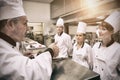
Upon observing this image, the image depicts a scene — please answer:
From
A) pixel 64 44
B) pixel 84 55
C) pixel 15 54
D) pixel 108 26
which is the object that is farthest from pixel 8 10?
pixel 64 44

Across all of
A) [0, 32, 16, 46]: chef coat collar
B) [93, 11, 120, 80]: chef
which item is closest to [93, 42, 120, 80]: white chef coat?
[93, 11, 120, 80]: chef

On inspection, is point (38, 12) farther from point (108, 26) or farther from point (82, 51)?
point (108, 26)

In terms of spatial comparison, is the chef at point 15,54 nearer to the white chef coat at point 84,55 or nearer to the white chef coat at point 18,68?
the white chef coat at point 18,68

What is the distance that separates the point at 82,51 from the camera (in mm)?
1688

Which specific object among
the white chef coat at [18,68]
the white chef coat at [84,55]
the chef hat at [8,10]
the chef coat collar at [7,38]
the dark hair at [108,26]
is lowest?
the white chef coat at [84,55]

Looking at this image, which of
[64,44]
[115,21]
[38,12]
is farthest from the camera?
[38,12]

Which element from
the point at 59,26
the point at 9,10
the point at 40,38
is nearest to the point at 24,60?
the point at 9,10

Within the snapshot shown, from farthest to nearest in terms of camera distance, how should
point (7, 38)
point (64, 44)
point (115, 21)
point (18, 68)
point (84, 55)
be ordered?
point (64, 44) < point (84, 55) < point (115, 21) < point (7, 38) < point (18, 68)

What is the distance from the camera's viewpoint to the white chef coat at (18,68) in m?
0.69

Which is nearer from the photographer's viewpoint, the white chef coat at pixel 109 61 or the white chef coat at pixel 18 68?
the white chef coat at pixel 18 68

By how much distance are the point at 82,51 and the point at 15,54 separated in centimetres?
110

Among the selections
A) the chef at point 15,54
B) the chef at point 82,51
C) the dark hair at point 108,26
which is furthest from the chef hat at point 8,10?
the chef at point 82,51

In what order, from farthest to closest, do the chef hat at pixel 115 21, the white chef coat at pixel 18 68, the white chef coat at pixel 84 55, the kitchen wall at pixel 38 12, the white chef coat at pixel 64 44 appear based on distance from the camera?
the kitchen wall at pixel 38 12
the white chef coat at pixel 64 44
the white chef coat at pixel 84 55
the chef hat at pixel 115 21
the white chef coat at pixel 18 68

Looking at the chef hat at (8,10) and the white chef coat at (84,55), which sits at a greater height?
the chef hat at (8,10)
